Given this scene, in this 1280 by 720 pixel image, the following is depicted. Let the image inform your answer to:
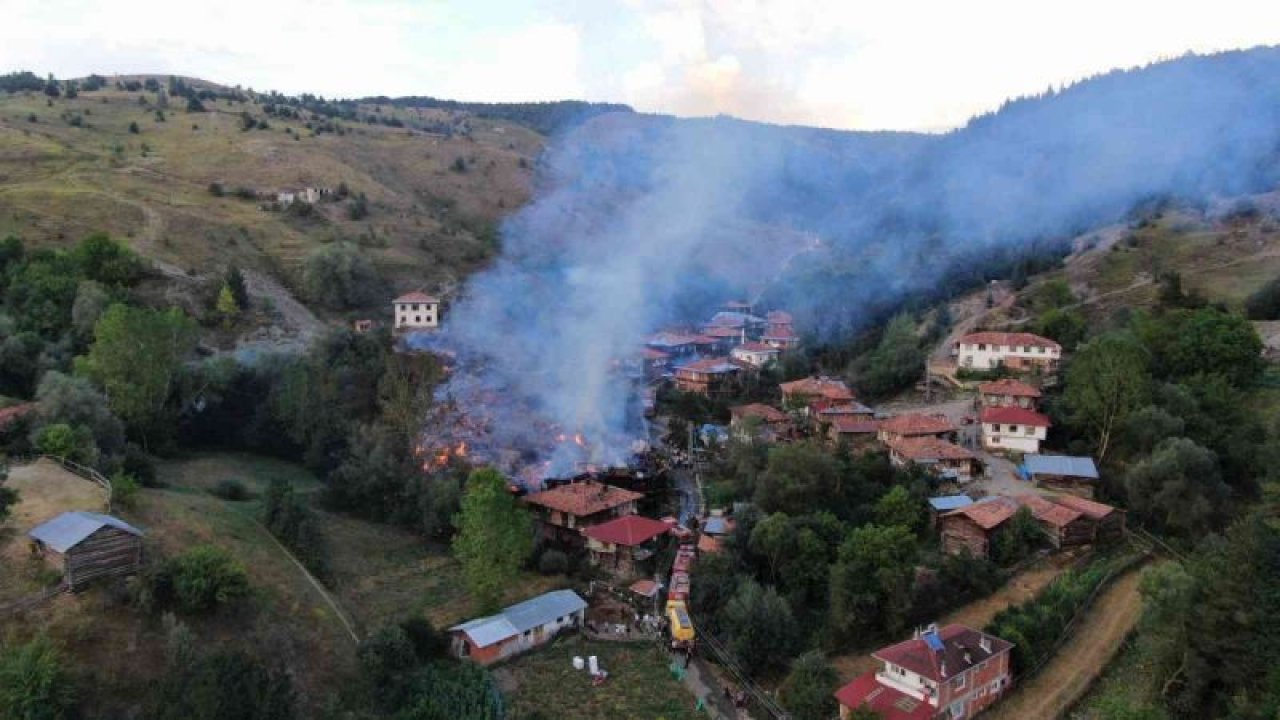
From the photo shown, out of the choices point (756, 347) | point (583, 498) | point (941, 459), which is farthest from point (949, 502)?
point (756, 347)

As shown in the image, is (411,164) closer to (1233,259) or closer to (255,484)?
(255,484)

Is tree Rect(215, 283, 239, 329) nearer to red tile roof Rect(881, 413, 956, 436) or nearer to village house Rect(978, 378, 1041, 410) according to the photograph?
red tile roof Rect(881, 413, 956, 436)

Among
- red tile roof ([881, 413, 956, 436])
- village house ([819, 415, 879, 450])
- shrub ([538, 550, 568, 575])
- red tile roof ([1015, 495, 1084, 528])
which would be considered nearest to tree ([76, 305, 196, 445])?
shrub ([538, 550, 568, 575])

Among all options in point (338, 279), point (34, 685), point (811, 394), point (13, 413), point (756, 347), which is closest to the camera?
point (34, 685)

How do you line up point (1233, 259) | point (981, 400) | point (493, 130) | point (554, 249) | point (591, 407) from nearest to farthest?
1. point (591, 407)
2. point (981, 400)
3. point (1233, 259)
4. point (554, 249)
5. point (493, 130)

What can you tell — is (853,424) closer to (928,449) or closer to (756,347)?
(928,449)

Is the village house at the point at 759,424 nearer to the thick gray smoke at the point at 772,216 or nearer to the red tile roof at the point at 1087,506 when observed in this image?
the thick gray smoke at the point at 772,216

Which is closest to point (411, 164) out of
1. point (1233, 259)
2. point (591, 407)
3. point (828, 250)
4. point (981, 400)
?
point (828, 250)

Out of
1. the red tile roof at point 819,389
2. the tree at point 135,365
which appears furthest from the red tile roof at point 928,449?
the tree at point 135,365
